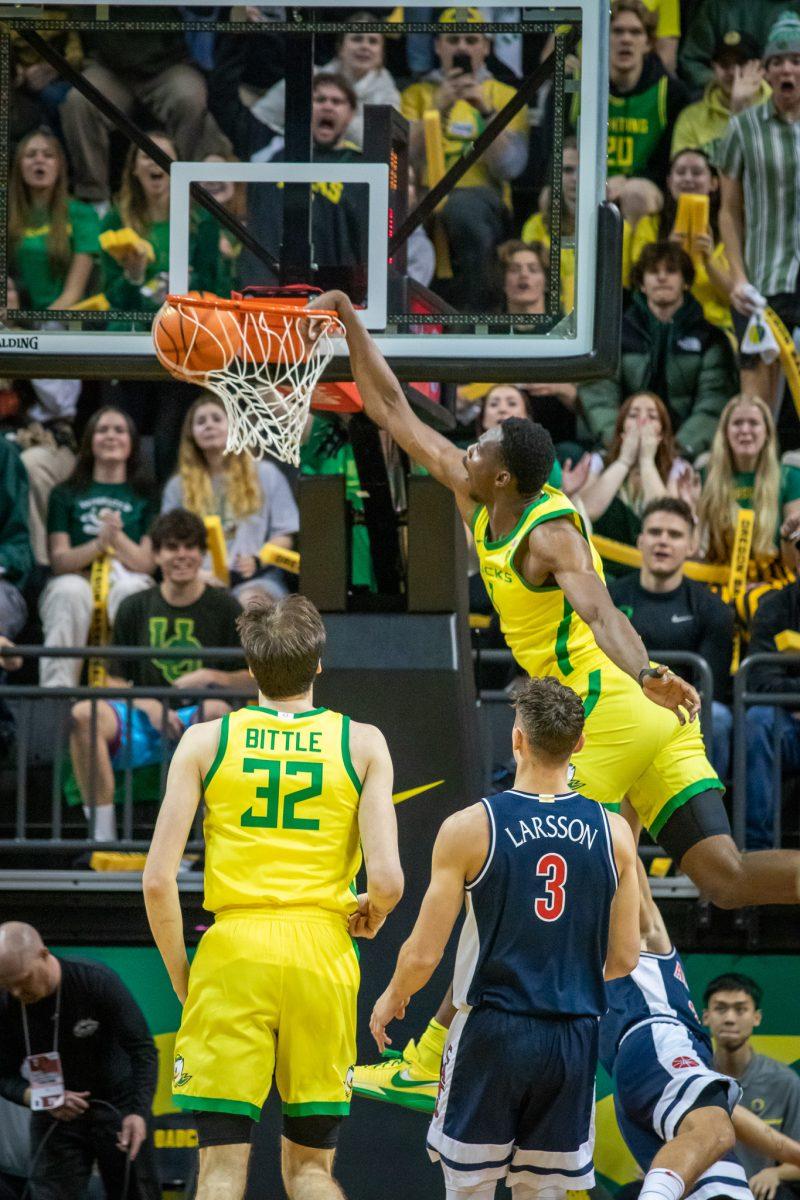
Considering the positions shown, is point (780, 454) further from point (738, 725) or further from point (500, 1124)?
point (500, 1124)

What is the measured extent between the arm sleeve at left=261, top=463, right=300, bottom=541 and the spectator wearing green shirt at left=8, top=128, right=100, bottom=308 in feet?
5.13

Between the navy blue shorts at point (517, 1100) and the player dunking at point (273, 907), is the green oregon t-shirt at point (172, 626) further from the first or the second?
the navy blue shorts at point (517, 1100)

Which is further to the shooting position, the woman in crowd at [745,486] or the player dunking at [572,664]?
the woman in crowd at [745,486]

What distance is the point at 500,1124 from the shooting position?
5.21 metres

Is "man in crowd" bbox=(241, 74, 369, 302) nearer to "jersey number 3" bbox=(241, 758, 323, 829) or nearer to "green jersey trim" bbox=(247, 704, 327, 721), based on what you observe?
"green jersey trim" bbox=(247, 704, 327, 721)

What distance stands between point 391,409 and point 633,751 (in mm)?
1562

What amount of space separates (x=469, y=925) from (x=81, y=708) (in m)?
4.66

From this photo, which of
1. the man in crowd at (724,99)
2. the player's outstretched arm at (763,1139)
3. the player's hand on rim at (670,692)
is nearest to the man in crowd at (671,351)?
the man in crowd at (724,99)

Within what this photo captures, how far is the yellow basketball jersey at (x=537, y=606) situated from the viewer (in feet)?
20.8

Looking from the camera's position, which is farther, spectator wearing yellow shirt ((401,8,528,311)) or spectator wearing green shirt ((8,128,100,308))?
spectator wearing yellow shirt ((401,8,528,311))

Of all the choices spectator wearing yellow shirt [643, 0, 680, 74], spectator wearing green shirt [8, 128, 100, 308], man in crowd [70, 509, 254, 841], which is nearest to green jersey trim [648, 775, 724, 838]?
man in crowd [70, 509, 254, 841]

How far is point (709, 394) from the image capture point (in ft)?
36.2

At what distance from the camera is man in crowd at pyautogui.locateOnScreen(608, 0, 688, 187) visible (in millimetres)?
11758

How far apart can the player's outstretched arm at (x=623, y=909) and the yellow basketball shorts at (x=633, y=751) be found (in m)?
0.97
